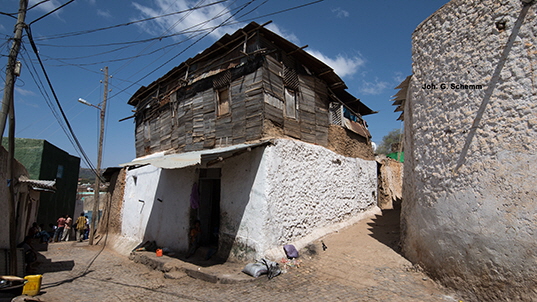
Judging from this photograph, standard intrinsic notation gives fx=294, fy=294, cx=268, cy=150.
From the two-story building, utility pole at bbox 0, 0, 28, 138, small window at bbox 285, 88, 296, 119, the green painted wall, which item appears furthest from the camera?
the green painted wall

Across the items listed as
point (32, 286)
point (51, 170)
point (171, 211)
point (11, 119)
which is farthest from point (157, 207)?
point (51, 170)

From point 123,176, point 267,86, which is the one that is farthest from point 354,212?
point 123,176

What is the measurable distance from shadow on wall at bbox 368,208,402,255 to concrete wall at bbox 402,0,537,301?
1.23 meters

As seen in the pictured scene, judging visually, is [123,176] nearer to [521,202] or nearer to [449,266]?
[449,266]

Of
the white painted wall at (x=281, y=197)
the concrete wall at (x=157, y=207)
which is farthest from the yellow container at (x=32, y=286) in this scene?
the white painted wall at (x=281, y=197)

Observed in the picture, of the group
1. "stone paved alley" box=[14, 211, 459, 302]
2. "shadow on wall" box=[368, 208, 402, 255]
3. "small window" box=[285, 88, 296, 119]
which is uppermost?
"small window" box=[285, 88, 296, 119]

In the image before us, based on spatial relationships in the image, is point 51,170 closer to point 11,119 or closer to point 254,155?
point 11,119

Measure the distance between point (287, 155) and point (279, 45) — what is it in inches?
134

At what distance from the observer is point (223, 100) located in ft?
31.5

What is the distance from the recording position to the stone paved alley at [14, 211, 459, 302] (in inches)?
209

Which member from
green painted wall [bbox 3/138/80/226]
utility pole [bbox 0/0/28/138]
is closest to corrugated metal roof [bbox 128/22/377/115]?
utility pole [bbox 0/0/28/138]

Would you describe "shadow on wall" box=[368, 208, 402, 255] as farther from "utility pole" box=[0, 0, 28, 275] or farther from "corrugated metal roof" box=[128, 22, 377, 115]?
"utility pole" box=[0, 0, 28, 275]

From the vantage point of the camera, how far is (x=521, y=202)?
14.4 ft

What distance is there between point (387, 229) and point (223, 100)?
21.3 ft
